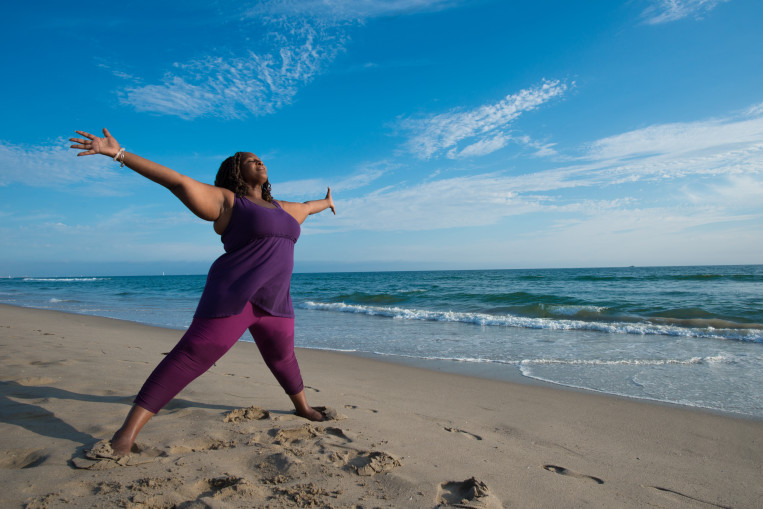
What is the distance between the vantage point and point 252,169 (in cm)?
292

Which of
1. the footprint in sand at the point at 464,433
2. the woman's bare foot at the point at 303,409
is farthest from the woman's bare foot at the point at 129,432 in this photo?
the footprint in sand at the point at 464,433

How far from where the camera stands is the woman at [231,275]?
245 centimetres

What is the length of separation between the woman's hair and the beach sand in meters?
1.61

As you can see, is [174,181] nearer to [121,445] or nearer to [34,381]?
[121,445]

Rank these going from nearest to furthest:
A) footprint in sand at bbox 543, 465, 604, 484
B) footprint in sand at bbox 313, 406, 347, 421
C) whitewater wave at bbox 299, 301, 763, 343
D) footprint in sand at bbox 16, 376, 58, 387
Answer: footprint in sand at bbox 543, 465, 604, 484, footprint in sand at bbox 313, 406, 347, 421, footprint in sand at bbox 16, 376, 58, 387, whitewater wave at bbox 299, 301, 763, 343

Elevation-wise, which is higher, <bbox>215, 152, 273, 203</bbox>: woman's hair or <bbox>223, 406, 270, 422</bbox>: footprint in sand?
<bbox>215, 152, 273, 203</bbox>: woman's hair

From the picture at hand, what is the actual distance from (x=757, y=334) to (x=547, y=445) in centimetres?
902

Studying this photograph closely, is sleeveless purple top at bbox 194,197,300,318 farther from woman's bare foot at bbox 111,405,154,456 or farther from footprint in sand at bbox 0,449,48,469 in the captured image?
footprint in sand at bbox 0,449,48,469

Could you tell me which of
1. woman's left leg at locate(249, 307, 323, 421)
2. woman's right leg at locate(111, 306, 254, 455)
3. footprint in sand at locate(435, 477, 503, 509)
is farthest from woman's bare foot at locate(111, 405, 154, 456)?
footprint in sand at locate(435, 477, 503, 509)

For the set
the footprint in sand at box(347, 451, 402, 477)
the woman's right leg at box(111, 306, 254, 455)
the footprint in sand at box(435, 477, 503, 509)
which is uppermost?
the woman's right leg at box(111, 306, 254, 455)

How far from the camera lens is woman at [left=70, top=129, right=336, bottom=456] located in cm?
245

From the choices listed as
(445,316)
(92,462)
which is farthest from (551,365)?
(445,316)

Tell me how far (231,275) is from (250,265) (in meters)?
0.13

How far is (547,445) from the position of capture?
3.18 meters
